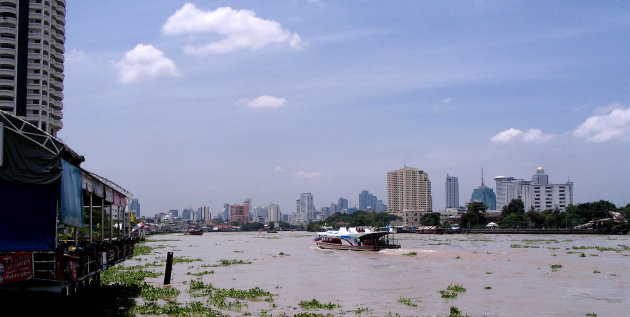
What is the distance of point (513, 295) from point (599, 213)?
4453 inches

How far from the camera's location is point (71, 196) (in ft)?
46.1

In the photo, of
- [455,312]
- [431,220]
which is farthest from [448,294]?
[431,220]

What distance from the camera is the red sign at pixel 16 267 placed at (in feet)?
38.8

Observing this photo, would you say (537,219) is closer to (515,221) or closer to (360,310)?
(515,221)

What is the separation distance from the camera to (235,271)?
3469 centimetres

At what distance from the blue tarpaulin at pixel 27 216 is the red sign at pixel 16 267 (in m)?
0.24

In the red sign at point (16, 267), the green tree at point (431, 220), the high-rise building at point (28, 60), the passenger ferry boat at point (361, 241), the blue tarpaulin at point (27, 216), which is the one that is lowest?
the green tree at point (431, 220)

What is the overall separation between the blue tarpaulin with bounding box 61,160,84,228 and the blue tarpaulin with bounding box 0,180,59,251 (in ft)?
1.38

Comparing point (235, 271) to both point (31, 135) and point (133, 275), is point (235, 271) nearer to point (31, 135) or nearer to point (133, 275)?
point (133, 275)

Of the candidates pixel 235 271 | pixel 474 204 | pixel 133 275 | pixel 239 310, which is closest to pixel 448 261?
pixel 235 271

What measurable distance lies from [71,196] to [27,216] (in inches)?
63.7

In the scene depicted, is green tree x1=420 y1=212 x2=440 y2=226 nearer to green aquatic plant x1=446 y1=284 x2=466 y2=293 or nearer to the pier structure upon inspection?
green aquatic plant x1=446 y1=284 x2=466 y2=293

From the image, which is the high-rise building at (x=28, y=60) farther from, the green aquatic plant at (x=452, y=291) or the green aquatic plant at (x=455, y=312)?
the green aquatic plant at (x=455, y=312)

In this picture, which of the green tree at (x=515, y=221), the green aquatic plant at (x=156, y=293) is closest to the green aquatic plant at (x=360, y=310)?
the green aquatic plant at (x=156, y=293)
